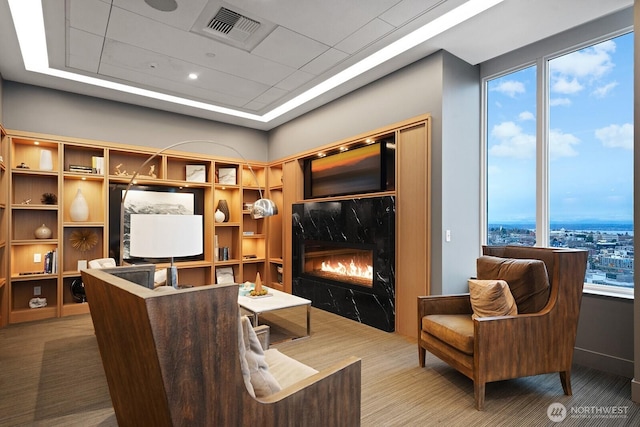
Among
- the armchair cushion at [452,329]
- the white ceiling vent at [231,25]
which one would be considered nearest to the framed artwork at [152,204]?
the white ceiling vent at [231,25]

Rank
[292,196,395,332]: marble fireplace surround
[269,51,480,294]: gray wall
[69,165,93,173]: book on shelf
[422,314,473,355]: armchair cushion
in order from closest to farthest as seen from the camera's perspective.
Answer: [422,314,473,355]: armchair cushion → [269,51,480,294]: gray wall → [292,196,395,332]: marble fireplace surround → [69,165,93,173]: book on shelf

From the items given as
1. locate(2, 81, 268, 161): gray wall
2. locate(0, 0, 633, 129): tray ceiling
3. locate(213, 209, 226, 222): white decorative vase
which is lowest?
locate(213, 209, 226, 222): white decorative vase

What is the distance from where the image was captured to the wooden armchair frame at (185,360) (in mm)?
1049

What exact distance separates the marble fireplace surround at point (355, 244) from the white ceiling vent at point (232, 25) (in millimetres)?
2175

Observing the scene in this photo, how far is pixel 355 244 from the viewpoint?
4.37 m

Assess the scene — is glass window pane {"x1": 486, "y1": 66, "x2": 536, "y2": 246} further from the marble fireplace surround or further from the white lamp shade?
the white lamp shade

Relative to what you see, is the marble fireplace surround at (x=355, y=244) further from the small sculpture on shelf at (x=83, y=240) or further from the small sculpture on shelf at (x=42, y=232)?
the small sculpture on shelf at (x=42, y=232)

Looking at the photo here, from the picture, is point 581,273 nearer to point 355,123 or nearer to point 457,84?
point 457,84

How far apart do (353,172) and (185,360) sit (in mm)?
3736

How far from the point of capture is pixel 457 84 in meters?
3.77

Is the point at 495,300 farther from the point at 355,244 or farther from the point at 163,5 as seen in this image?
the point at 163,5

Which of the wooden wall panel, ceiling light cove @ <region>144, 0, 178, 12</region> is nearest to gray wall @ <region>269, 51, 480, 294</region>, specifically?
the wooden wall panel

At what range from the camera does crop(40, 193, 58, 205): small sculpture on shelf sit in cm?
454

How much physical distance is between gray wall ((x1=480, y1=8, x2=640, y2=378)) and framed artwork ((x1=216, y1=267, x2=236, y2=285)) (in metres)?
4.72
